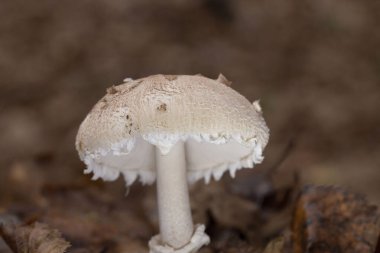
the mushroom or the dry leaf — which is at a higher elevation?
the mushroom

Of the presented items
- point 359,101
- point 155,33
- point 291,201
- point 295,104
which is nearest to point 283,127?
point 295,104

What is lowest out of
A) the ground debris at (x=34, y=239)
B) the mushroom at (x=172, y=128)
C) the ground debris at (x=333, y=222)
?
the ground debris at (x=34, y=239)

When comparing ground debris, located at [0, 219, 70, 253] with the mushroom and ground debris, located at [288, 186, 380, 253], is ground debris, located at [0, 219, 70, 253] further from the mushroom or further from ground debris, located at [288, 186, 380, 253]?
ground debris, located at [288, 186, 380, 253]

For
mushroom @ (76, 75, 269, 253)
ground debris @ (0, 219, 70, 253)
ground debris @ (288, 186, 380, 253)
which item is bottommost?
ground debris @ (0, 219, 70, 253)

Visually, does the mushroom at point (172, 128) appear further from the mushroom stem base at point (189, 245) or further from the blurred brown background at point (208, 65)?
the blurred brown background at point (208, 65)

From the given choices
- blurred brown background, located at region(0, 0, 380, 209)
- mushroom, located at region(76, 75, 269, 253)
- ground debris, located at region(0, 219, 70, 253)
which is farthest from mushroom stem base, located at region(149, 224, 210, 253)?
blurred brown background, located at region(0, 0, 380, 209)

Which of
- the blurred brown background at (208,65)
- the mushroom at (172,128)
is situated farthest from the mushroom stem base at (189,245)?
the blurred brown background at (208,65)

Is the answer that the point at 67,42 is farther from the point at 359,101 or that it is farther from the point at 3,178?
the point at 359,101
